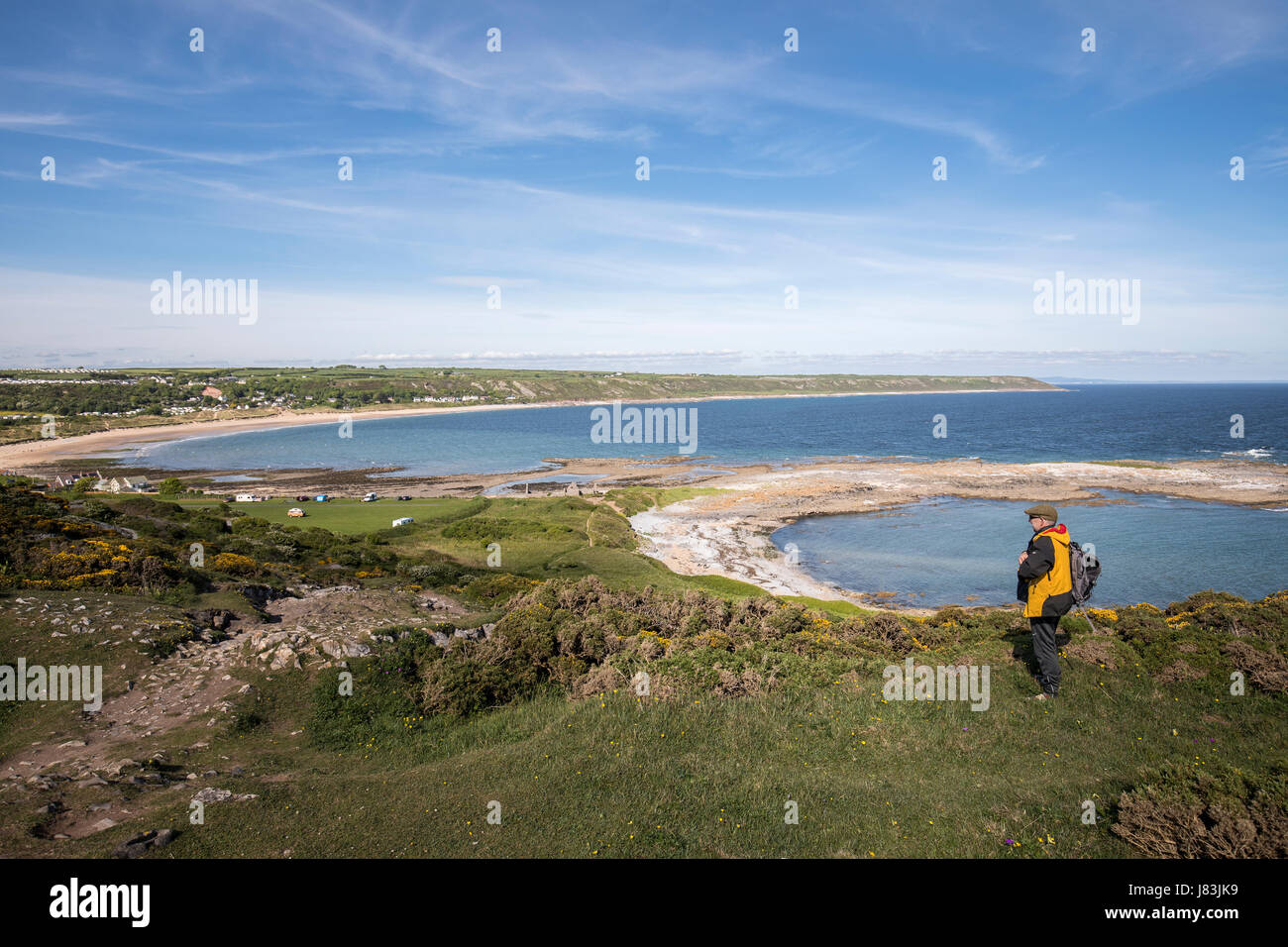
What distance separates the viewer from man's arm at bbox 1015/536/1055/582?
1032 centimetres

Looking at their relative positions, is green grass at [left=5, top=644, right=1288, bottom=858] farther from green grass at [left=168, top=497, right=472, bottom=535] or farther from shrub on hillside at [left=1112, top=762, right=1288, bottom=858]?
green grass at [left=168, top=497, right=472, bottom=535]

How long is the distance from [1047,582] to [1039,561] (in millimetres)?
416

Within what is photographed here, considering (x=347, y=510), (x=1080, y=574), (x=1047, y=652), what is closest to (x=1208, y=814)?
(x=1080, y=574)

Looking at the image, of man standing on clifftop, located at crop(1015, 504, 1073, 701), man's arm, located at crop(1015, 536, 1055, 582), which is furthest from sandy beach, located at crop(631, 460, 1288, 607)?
man's arm, located at crop(1015, 536, 1055, 582)

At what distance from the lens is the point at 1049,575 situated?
1045 cm

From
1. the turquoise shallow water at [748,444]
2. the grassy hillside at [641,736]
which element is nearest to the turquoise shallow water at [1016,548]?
the grassy hillside at [641,736]

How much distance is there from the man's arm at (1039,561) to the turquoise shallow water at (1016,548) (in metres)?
29.3

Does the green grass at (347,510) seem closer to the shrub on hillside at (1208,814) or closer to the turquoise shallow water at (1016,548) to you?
the turquoise shallow water at (1016,548)

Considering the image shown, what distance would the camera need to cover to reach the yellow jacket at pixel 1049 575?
10.3 metres

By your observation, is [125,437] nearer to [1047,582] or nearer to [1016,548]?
[1016,548]
